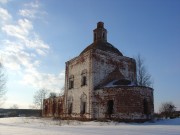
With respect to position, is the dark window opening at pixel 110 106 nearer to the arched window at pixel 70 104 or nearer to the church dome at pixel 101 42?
the arched window at pixel 70 104

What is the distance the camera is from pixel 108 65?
78.6 feet

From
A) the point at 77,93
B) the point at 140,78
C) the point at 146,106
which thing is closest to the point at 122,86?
the point at 146,106

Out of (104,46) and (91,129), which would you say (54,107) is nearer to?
(104,46)

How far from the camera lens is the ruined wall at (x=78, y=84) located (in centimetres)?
2299

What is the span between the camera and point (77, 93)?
81.4 ft

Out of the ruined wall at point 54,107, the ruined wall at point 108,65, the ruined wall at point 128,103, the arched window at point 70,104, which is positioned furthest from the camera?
the ruined wall at point 54,107

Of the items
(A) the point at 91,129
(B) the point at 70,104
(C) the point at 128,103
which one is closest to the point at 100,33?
(B) the point at 70,104

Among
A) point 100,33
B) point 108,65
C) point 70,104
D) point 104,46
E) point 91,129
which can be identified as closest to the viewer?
point 91,129

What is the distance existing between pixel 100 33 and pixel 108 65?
491 cm

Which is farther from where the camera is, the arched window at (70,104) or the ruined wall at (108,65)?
the arched window at (70,104)

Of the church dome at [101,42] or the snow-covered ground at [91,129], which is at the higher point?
the church dome at [101,42]

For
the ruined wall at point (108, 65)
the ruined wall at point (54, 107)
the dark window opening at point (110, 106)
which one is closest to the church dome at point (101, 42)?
the ruined wall at point (108, 65)

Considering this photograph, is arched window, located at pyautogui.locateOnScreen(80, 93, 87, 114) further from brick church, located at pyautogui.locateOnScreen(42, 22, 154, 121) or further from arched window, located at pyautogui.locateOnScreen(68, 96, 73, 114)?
arched window, located at pyautogui.locateOnScreen(68, 96, 73, 114)

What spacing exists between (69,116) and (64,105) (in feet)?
6.38
